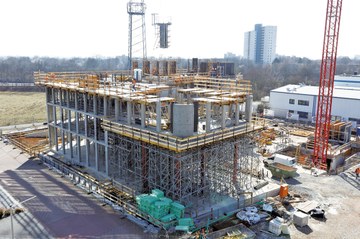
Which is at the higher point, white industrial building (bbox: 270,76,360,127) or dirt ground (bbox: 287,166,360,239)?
white industrial building (bbox: 270,76,360,127)

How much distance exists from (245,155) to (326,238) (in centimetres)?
817

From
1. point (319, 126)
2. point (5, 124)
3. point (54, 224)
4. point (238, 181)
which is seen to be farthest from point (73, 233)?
point (5, 124)

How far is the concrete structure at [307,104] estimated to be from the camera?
49.6m

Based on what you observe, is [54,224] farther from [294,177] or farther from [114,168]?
[294,177]

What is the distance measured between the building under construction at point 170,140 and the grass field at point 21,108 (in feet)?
91.1

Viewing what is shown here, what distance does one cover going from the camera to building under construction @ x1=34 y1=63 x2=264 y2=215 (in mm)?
21453

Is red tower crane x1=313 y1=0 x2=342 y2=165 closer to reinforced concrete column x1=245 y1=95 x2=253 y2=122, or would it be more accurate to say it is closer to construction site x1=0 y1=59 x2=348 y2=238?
construction site x1=0 y1=59 x2=348 y2=238

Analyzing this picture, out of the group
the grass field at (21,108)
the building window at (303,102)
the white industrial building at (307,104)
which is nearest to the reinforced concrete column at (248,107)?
the white industrial building at (307,104)

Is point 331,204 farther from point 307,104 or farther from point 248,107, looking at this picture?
point 307,104

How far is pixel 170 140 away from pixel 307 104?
130ft

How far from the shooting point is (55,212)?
2136cm

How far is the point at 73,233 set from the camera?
18.9 meters

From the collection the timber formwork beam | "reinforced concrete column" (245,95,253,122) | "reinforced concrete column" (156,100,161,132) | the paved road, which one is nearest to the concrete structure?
"reinforced concrete column" (245,95,253,122)

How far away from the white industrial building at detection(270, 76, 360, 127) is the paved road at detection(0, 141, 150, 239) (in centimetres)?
4024
